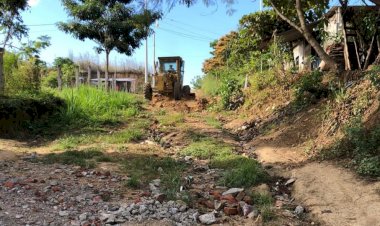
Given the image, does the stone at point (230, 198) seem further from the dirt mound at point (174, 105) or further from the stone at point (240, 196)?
the dirt mound at point (174, 105)

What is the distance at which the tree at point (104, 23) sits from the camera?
1641cm

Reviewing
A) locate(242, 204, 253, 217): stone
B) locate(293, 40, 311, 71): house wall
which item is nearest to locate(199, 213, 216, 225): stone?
locate(242, 204, 253, 217): stone

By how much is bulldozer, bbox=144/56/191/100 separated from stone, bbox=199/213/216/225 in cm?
1467

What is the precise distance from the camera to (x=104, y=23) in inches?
653

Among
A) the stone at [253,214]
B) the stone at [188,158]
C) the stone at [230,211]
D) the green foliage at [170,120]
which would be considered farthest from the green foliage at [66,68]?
the stone at [253,214]

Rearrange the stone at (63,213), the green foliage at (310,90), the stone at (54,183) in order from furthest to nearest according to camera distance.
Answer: the green foliage at (310,90) → the stone at (54,183) → the stone at (63,213)

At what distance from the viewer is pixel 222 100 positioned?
51.2 ft

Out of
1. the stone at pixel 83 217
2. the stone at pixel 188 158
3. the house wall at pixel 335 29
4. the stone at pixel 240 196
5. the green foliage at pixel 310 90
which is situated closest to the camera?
the stone at pixel 83 217

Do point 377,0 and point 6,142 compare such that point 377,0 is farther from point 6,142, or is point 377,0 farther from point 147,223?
point 6,142

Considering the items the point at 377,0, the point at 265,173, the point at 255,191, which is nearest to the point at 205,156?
the point at 265,173

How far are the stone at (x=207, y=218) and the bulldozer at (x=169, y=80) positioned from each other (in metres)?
14.7

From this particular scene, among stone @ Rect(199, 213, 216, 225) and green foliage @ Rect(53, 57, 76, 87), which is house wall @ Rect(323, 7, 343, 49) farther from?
green foliage @ Rect(53, 57, 76, 87)

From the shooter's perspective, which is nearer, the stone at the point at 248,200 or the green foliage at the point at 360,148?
the stone at the point at 248,200

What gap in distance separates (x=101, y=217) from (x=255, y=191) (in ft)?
7.05
